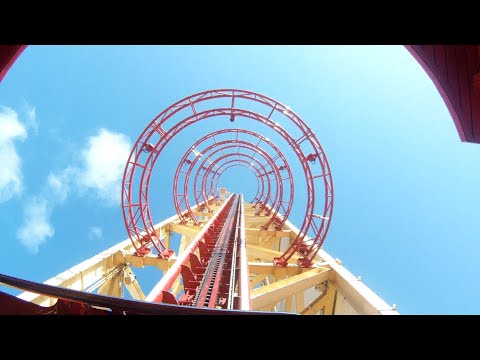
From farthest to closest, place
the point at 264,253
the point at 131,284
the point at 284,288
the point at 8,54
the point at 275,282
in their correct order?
the point at 264,253, the point at 131,284, the point at 275,282, the point at 284,288, the point at 8,54

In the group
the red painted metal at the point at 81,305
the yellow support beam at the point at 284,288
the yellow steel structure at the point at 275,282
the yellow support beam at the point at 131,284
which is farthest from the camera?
the yellow support beam at the point at 131,284

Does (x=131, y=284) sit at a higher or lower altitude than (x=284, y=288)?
lower

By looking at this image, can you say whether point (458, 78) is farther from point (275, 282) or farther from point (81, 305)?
point (275, 282)

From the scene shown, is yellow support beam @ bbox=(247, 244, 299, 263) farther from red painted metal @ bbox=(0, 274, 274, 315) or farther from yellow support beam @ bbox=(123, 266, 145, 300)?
red painted metal @ bbox=(0, 274, 274, 315)

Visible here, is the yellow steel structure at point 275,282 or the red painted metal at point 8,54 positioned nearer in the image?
the red painted metal at point 8,54

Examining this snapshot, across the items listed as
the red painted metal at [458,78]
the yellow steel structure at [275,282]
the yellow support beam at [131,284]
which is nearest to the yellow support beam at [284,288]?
the yellow steel structure at [275,282]

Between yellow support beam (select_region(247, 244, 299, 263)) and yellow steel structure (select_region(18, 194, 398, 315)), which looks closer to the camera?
yellow steel structure (select_region(18, 194, 398, 315))

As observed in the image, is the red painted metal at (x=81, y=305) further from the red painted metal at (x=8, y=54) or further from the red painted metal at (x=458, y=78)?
the red painted metal at (x=458, y=78)

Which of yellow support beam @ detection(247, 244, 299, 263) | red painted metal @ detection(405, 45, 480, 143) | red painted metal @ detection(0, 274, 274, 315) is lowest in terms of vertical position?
red painted metal @ detection(0, 274, 274, 315)

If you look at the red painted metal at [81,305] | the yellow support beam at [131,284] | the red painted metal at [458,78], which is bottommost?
the yellow support beam at [131,284]

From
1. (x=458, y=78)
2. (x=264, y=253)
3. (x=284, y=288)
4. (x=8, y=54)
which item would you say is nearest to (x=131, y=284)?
(x=264, y=253)

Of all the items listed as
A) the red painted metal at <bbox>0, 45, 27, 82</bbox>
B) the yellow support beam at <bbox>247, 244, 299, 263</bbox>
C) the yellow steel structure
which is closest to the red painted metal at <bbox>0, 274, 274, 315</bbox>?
the red painted metal at <bbox>0, 45, 27, 82</bbox>

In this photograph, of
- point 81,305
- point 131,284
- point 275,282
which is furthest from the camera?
point 131,284
